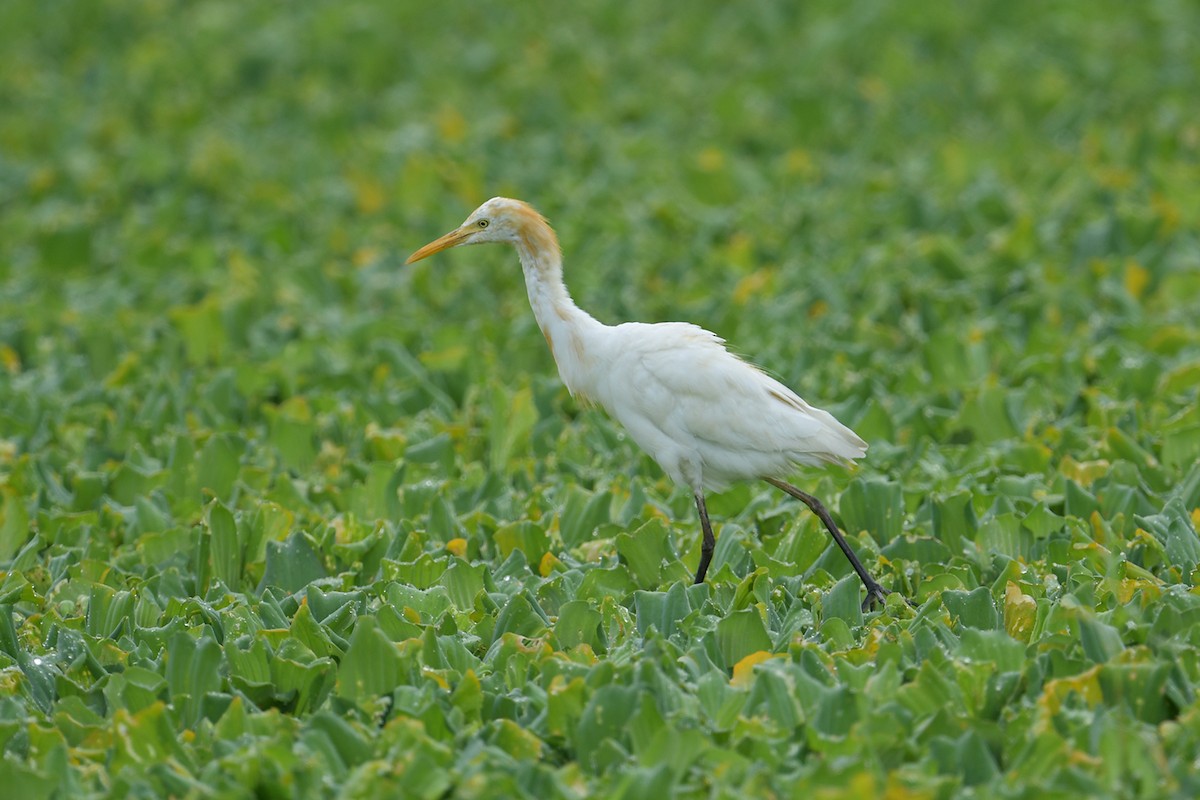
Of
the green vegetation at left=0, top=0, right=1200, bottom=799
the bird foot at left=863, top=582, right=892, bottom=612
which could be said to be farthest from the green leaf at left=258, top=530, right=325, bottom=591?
the bird foot at left=863, top=582, right=892, bottom=612

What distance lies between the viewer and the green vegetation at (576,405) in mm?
4523

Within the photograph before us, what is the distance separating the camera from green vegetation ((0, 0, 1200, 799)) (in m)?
4.52

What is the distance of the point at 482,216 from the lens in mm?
6203

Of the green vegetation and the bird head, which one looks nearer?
the green vegetation

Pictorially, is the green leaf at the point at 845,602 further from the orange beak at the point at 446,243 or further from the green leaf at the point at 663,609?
the orange beak at the point at 446,243

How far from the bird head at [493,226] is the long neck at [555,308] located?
3 centimetres

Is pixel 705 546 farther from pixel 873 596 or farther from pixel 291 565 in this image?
pixel 291 565

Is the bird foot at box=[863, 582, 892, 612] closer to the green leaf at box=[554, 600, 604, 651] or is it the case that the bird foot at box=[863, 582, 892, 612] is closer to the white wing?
the white wing

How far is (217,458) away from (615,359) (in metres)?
1.91

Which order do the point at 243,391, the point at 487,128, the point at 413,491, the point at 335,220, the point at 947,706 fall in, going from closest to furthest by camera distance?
the point at 947,706
the point at 413,491
the point at 243,391
the point at 335,220
the point at 487,128

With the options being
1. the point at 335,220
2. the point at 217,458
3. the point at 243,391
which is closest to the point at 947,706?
the point at 217,458

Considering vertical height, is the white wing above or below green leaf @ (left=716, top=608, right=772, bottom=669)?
above

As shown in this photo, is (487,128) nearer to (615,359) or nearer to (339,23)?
(339,23)

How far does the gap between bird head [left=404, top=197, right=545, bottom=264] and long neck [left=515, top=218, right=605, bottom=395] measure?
29 mm
